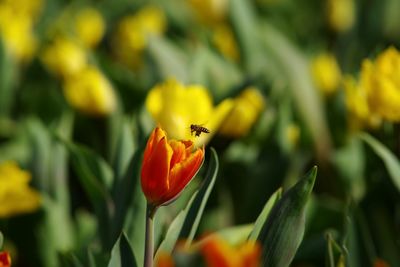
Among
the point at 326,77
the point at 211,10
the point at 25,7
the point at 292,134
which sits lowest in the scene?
the point at 292,134

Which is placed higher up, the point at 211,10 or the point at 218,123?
the point at 211,10

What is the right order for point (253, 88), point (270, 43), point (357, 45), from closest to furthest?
point (253, 88) → point (270, 43) → point (357, 45)

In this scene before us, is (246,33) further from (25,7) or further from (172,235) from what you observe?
(172,235)

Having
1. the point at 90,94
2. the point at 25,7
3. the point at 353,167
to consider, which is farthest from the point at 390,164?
the point at 25,7

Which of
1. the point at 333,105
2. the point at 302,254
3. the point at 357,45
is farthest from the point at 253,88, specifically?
the point at 357,45

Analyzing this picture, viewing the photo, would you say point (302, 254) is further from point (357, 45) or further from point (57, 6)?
point (57, 6)

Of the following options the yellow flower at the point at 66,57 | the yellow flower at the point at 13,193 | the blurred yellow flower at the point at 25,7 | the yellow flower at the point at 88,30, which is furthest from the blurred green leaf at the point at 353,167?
the blurred yellow flower at the point at 25,7
